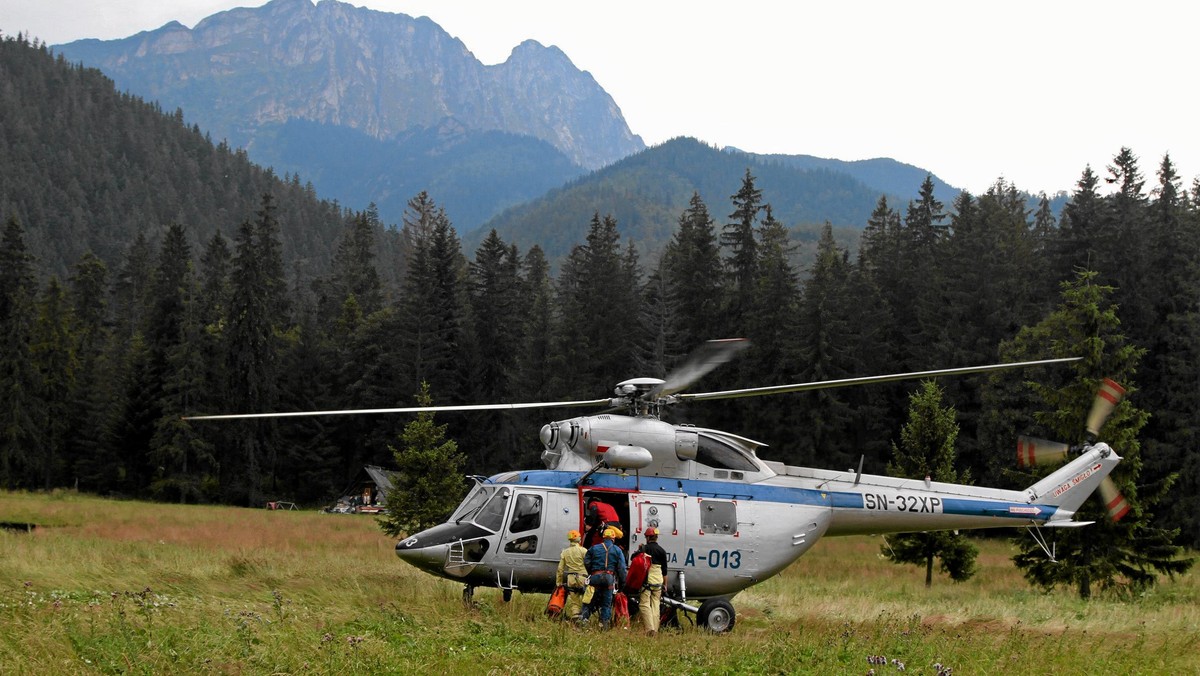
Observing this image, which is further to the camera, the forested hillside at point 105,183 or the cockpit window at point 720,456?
the forested hillside at point 105,183

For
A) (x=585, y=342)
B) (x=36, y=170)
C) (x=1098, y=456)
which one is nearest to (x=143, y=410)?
(x=585, y=342)

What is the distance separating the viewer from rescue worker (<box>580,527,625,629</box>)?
13.8 m

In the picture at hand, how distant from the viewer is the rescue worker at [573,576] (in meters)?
13.9

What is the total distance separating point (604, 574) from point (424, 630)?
9.13 feet

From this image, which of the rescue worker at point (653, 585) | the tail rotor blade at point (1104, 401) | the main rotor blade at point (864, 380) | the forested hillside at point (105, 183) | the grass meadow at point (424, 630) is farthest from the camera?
the forested hillside at point (105, 183)

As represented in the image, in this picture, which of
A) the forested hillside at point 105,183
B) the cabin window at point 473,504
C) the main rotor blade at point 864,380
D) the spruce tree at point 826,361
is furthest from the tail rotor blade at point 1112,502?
the forested hillside at point 105,183

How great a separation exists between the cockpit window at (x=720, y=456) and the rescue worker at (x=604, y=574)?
250 cm

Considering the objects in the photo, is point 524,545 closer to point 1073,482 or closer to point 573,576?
point 573,576

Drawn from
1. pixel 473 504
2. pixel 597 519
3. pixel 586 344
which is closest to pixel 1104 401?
pixel 597 519

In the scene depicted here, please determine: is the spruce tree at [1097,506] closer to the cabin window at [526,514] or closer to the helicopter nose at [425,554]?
the cabin window at [526,514]

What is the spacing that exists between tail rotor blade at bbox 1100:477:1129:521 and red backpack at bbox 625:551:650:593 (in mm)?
8158

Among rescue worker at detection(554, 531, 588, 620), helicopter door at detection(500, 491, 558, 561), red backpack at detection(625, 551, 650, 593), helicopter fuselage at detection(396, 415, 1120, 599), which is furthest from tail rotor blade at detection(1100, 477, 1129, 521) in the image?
helicopter door at detection(500, 491, 558, 561)

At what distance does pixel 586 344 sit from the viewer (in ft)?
203

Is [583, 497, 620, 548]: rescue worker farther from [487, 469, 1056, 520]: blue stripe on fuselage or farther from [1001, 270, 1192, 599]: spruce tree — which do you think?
[1001, 270, 1192, 599]: spruce tree
